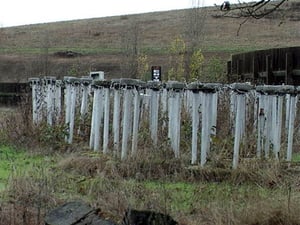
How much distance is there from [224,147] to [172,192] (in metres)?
2.12

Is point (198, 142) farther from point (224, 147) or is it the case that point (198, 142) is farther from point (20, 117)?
point (20, 117)

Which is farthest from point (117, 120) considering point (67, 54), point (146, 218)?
point (67, 54)

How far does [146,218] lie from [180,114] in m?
4.25

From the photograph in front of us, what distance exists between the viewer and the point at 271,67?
17609 millimetres

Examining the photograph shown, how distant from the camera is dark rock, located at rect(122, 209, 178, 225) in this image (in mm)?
6037

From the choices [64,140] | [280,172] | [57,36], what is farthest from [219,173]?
[57,36]

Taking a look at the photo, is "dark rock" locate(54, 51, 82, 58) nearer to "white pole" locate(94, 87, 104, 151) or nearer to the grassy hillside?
the grassy hillside

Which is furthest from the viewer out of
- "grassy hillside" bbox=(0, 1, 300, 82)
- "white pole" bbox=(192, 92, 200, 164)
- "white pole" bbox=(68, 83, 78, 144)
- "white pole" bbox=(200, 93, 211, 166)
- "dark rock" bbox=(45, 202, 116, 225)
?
"grassy hillside" bbox=(0, 1, 300, 82)

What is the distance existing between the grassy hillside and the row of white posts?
25.7 meters

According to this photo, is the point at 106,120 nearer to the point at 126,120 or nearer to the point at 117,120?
the point at 117,120

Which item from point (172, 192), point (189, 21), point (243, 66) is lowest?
point (172, 192)

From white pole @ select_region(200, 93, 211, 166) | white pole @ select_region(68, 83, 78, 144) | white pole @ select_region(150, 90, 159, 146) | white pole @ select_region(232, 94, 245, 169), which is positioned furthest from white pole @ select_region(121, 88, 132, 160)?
white pole @ select_region(68, 83, 78, 144)

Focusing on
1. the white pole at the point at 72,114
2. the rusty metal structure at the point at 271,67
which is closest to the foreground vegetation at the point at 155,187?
the white pole at the point at 72,114

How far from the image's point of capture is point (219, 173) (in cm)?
878
